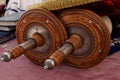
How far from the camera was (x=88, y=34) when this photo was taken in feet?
1.53

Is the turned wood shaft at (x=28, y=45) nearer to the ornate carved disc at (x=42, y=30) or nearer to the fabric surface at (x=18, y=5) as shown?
the ornate carved disc at (x=42, y=30)

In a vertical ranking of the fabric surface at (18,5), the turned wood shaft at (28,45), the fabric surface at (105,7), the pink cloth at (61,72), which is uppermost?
the fabric surface at (105,7)

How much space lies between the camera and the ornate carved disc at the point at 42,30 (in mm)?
483

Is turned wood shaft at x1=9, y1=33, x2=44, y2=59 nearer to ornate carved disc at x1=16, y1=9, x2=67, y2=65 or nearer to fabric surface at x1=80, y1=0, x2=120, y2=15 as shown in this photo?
ornate carved disc at x1=16, y1=9, x2=67, y2=65

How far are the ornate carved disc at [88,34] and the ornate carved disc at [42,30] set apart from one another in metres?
0.02

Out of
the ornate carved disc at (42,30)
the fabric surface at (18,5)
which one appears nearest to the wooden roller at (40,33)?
the ornate carved disc at (42,30)

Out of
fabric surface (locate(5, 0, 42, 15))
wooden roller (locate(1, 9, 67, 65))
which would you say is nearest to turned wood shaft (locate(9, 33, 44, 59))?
wooden roller (locate(1, 9, 67, 65))

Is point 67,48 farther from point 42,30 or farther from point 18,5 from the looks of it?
point 18,5

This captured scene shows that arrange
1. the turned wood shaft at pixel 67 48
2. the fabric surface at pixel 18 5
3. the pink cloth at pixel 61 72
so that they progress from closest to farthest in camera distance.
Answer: the turned wood shaft at pixel 67 48
the pink cloth at pixel 61 72
the fabric surface at pixel 18 5

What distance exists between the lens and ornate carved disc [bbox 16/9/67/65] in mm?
483

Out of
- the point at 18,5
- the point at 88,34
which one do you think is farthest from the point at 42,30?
the point at 18,5

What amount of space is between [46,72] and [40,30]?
0.33ft

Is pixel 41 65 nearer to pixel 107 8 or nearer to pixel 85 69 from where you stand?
pixel 85 69

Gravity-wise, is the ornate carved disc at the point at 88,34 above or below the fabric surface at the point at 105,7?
below
